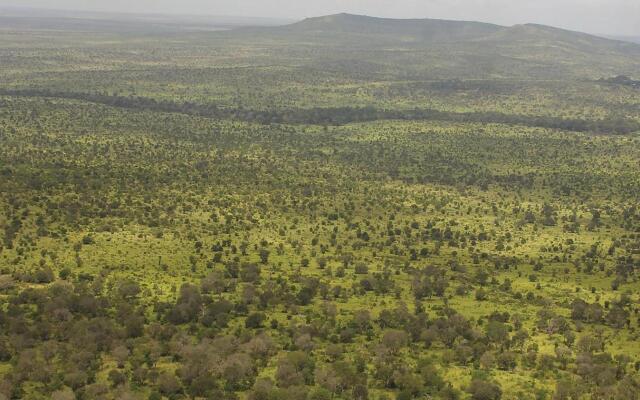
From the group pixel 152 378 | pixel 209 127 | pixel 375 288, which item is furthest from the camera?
pixel 209 127

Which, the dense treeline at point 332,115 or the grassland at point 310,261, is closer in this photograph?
the grassland at point 310,261

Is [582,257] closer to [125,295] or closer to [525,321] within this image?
[525,321]

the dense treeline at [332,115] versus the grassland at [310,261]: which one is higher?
the dense treeline at [332,115]

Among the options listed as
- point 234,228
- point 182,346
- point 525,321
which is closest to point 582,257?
point 525,321

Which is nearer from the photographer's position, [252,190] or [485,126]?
[252,190]

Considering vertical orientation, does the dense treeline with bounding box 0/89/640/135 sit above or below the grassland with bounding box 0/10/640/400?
above

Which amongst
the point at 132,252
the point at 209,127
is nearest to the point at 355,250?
the point at 132,252

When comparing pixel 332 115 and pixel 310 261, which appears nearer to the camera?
pixel 310 261

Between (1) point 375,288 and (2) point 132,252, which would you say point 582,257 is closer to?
(1) point 375,288

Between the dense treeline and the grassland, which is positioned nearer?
the grassland

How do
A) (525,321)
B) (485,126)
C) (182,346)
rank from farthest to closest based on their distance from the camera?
(485,126) → (525,321) → (182,346)

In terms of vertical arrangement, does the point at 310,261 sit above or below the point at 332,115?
below
